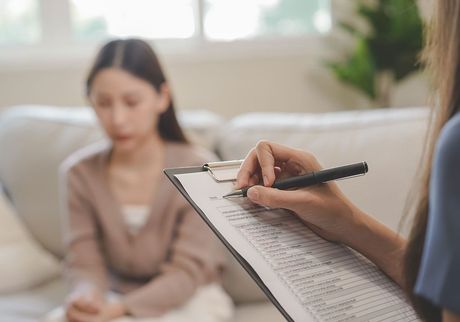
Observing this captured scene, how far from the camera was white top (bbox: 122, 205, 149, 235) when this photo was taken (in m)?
1.53

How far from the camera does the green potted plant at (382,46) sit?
7.82 ft

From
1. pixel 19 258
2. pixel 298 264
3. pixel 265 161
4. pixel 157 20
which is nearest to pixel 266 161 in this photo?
pixel 265 161

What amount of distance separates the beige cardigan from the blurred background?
906 mm

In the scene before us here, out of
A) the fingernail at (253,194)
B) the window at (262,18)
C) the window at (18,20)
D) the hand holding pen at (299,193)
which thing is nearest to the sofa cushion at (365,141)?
the hand holding pen at (299,193)

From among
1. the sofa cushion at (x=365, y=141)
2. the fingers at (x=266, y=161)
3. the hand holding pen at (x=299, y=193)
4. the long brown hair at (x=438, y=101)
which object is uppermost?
the long brown hair at (x=438, y=101)

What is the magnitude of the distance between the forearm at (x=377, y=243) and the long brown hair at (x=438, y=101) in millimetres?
174

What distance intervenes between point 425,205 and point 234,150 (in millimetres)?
Answer: 1143

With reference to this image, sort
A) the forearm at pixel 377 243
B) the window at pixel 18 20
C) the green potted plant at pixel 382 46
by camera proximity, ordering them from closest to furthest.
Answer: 1. the forearm at pixel 377 243
2. the green potted plant at pixel 382 46
3. the window at pixel 18 20

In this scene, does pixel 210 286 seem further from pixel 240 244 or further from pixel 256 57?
pixel 256 57

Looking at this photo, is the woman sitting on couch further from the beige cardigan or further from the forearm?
the forearm

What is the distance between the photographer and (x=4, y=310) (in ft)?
5.03

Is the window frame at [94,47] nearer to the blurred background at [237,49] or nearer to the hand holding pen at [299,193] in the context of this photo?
the blurred background at [237,49]

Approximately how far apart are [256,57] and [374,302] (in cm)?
198

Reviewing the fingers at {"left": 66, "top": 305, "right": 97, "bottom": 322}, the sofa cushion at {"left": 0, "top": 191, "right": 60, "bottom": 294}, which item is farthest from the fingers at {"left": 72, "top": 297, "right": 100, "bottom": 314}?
the sofa cushion at {"left": 0, "top": 191, "right": 60, "bottom": 294}
